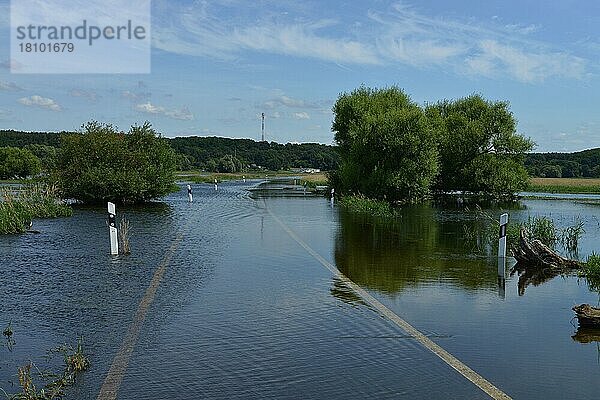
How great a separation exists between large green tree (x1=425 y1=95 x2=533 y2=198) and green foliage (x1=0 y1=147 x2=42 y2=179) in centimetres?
7256

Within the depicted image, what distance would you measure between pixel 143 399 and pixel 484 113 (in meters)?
53.0

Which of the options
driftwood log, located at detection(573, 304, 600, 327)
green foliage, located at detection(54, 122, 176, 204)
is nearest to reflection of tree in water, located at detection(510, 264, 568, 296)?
driftwood log, located at detection(573, 304, 600, 327)

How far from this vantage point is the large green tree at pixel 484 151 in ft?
173

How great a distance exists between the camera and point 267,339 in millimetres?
7211

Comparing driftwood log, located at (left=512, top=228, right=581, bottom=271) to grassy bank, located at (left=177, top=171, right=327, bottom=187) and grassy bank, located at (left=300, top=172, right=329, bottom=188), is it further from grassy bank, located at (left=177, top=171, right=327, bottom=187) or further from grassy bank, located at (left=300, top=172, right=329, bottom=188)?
grassy bank, located at (left=177, top=171, right=327, bottom=187)

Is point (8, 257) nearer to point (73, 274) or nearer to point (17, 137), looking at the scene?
point (73, 274)

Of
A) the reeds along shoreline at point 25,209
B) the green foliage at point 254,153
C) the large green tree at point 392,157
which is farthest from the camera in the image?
the green foliage at point 254,153

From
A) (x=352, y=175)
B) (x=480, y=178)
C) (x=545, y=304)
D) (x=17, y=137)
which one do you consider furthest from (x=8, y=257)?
(x=17, y=137)

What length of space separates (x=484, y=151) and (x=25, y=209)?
40.2 meters

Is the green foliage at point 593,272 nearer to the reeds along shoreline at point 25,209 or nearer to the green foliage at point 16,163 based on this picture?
the reeds along shoreline at point 25,209

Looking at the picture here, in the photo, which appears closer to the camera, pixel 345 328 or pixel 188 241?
pixel 345 328

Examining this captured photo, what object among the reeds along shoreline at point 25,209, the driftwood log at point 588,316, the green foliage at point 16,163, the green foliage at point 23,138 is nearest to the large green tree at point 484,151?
the reeds along shoreline at point 25,209

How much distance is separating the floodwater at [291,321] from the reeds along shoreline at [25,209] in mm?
3607

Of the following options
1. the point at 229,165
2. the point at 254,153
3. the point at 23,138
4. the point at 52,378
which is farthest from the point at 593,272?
→ the point at 254,153
